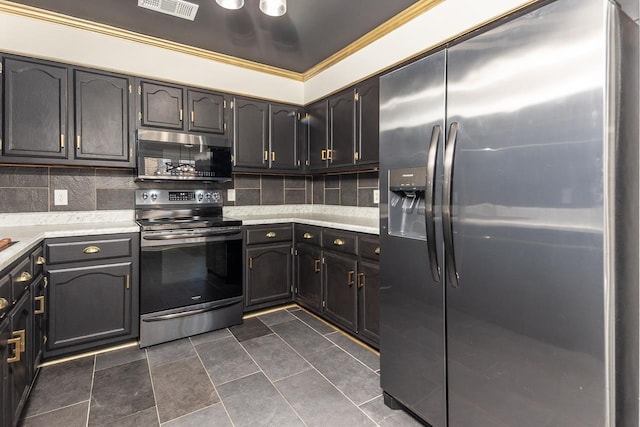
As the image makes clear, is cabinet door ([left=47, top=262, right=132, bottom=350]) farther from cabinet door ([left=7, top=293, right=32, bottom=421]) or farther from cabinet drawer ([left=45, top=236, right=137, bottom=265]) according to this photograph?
cabinet door ([left=7, top=293, right=32, bottom=421])

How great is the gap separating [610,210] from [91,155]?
3.09 m

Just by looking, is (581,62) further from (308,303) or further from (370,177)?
(308,303)

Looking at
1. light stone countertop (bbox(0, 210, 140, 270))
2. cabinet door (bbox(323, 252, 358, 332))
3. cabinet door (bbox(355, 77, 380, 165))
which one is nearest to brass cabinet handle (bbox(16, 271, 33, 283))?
light stone countertop (bbox(0, 210, 140, 270))

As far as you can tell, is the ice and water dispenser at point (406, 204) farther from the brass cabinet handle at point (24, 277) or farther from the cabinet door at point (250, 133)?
the cabinet door at point (250, 133)

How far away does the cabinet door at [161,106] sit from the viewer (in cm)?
272

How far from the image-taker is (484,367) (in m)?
1.28

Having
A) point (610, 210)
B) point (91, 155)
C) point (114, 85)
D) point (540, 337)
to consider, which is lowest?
point (540, 337)

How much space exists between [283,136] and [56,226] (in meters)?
2.10

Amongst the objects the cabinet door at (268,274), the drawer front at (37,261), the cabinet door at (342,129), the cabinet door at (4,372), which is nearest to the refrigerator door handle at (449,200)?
the cabinet door at (342,129)

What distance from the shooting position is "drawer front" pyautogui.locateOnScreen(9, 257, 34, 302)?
1.45 metres

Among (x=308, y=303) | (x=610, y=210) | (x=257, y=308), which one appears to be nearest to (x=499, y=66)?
(x=610, y=210)

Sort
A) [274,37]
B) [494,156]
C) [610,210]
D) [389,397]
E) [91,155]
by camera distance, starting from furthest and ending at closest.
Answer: [274,37]
[91,155]
[389,397]
[494,156]
[610,210]

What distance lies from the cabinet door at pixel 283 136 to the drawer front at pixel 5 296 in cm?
232

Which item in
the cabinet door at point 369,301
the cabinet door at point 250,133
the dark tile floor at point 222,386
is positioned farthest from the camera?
the cabinet door at point 250,133
